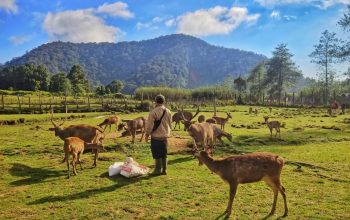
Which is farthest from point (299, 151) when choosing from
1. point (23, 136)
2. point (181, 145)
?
point (23, 136)

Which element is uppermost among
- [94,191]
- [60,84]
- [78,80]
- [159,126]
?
[78,80]

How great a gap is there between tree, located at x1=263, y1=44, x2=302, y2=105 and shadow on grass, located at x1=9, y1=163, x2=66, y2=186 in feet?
288

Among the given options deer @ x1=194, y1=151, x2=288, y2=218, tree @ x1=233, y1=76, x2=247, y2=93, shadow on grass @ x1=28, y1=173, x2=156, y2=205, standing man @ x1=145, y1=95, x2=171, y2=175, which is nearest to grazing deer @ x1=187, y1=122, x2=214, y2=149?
standing man @ x1=145, y1=95, x2=171, y2=175

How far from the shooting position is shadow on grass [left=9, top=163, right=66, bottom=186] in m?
14.0

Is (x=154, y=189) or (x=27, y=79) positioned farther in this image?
(x=27, y=79)

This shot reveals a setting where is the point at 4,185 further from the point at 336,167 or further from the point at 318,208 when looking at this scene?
the point at 336,167

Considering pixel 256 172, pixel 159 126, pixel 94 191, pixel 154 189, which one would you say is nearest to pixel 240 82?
pixel 159 126

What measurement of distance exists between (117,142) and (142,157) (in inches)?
145

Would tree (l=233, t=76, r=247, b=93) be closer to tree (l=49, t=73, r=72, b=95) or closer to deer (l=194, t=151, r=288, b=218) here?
tree (l=49, t=73, r=72, b=95)

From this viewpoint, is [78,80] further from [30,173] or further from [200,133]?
[30,173]

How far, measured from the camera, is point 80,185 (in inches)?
526

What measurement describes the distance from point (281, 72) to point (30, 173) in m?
90.5

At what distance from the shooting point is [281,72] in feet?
324

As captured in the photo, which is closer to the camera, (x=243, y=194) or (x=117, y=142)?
(x=243, y=194)
